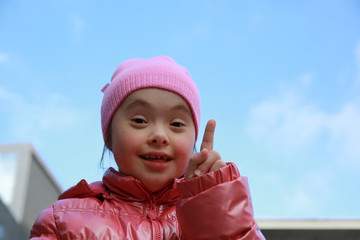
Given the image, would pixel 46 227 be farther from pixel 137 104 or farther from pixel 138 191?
pixel 137 104

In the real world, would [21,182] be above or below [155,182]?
above

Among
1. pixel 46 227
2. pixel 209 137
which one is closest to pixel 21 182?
pixel 46 227

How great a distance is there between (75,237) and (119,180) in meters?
0.21

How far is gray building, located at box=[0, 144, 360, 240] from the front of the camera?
6.30m

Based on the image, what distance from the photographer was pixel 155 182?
139 centimetres

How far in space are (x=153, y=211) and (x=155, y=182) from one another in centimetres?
8

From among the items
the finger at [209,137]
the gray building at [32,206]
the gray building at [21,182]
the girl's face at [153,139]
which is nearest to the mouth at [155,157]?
the girl's face at [153,139]

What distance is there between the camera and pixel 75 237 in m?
1.30

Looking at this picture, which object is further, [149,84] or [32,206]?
[32,206]

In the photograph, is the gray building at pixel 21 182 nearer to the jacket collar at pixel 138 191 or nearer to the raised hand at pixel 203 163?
the jacket collar at pixel 138 191

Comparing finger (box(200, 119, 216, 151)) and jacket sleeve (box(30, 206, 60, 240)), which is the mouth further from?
jacket sleeve (box(30, 206, 60, 240))

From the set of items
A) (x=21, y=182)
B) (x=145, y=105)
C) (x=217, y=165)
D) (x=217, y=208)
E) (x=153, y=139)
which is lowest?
(x=217, y=208)

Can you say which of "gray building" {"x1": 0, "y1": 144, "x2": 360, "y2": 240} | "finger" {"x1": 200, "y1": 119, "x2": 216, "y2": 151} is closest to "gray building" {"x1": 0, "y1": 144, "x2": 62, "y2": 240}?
"gray building" {"x1": 0, "y1": 144, "x2": 360, "y2": 240}

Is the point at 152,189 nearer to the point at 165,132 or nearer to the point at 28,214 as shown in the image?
the point at 165,132
